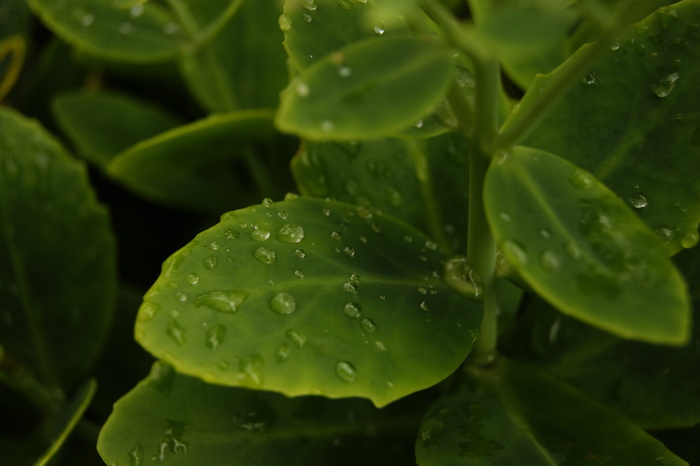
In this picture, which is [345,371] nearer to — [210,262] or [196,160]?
[210,262]

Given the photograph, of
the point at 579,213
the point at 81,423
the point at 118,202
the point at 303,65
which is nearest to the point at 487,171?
the point at 579,213

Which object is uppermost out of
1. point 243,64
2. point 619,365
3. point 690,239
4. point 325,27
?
point 325,27

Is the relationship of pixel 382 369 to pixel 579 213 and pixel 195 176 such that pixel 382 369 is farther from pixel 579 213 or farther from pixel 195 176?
pixel 195 176

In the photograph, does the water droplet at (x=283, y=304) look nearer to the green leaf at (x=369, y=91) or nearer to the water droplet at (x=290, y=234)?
the water droplet at (x=290, y=234)

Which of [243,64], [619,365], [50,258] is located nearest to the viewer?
[619,365]

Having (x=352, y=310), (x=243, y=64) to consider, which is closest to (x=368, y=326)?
(x=352, y=310)

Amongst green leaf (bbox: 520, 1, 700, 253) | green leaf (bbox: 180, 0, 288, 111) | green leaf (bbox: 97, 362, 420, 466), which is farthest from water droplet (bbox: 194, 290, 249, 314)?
green leaf (bbox: 180, 0, 288, 111)

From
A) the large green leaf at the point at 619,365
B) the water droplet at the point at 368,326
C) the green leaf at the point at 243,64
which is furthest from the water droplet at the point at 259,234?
the green leaf at the point at 243,64
